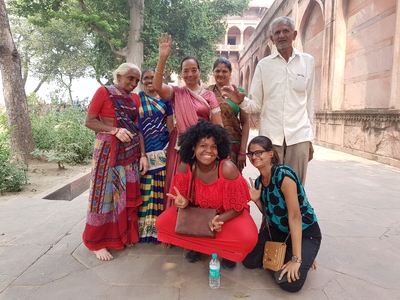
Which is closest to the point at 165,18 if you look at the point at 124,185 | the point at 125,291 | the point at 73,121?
the point at 73,121

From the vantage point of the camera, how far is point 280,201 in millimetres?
2232

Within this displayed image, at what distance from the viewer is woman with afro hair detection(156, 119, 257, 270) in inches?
87.2

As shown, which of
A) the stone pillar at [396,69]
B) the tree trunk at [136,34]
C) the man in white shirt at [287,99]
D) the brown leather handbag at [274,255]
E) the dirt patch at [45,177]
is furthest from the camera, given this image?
the tree trunk at [136,34]

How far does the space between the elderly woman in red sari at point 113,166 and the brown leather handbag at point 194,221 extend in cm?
65

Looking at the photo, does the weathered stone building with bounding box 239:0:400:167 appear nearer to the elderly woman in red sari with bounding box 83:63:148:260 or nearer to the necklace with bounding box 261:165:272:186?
the necklace with bounding box 261:165:272:186

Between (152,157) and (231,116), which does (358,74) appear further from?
(152,157)

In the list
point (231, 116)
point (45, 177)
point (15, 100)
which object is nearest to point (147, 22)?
point (15, 100)

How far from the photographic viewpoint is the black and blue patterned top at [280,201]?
2.18 meters

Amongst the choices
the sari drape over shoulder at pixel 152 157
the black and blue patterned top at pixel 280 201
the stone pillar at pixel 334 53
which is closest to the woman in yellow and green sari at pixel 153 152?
the sari drape over shoulder at pixel 152 157

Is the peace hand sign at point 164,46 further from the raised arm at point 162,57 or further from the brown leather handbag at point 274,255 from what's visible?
the brown leather handbag at point 274,255

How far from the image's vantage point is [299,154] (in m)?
2.49

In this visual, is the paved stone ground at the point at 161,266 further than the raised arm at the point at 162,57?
No

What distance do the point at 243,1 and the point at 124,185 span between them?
18.7 metres

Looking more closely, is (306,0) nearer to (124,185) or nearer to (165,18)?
(165,18)
